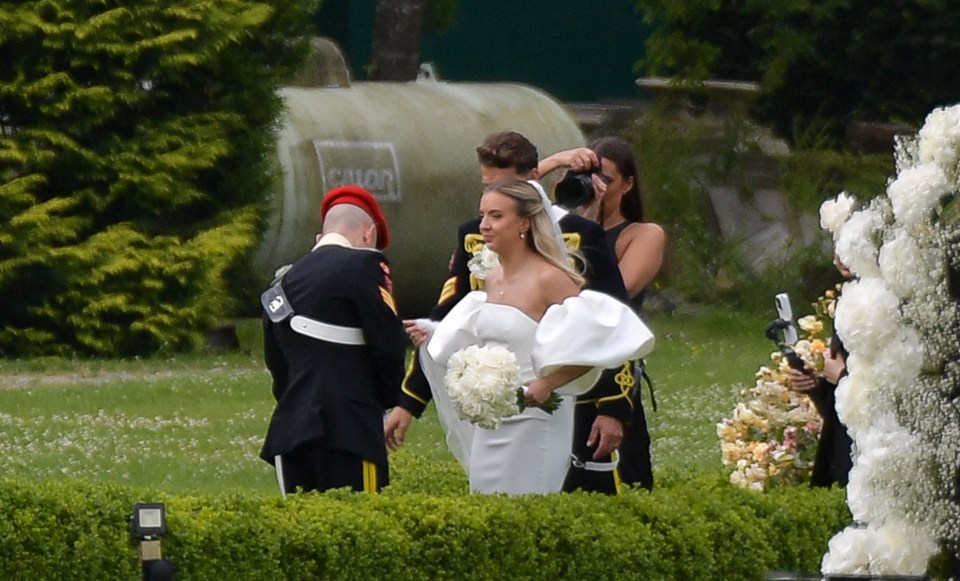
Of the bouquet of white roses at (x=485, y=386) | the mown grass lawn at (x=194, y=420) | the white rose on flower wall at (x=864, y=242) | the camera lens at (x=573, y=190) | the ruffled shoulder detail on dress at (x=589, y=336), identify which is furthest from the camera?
the mown grass lawn at (x=194, y=420)

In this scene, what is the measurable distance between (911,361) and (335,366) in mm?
3165

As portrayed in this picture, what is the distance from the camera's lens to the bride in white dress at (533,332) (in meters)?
6.21

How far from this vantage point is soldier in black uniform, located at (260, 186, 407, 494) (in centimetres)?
685

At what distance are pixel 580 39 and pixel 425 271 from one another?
22.0ft

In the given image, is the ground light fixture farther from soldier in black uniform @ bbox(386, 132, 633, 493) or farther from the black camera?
the black camera

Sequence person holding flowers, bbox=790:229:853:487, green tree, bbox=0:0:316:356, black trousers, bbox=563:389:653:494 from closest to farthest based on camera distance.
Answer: black trousers, bbox=563:389:653:494, person holding flowers, bbox=790:229:853:487, green tree, bbox=0:0:316:356

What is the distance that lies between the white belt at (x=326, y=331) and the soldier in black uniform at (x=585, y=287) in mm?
226

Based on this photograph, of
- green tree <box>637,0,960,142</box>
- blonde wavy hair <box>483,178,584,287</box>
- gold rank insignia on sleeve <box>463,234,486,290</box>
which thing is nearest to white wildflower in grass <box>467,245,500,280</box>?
gold rank insignia on sleeve <box>463,234,486,290</box>

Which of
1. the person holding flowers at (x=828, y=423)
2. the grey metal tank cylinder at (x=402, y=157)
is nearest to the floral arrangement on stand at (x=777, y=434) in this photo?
the person holding flowers at (x=828, y=423)

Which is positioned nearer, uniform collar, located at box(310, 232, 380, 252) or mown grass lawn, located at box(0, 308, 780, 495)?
uniform collar, located at box(310, 232, 380, 252)

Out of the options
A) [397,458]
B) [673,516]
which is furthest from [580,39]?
[673,516]

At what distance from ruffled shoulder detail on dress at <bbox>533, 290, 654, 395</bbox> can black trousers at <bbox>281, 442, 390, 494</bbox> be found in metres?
0.94

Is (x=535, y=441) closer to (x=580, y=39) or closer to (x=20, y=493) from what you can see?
(x=20, y=493)

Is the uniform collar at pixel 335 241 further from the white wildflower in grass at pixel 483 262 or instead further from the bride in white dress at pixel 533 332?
the bride in white dress at pixel 533 332
